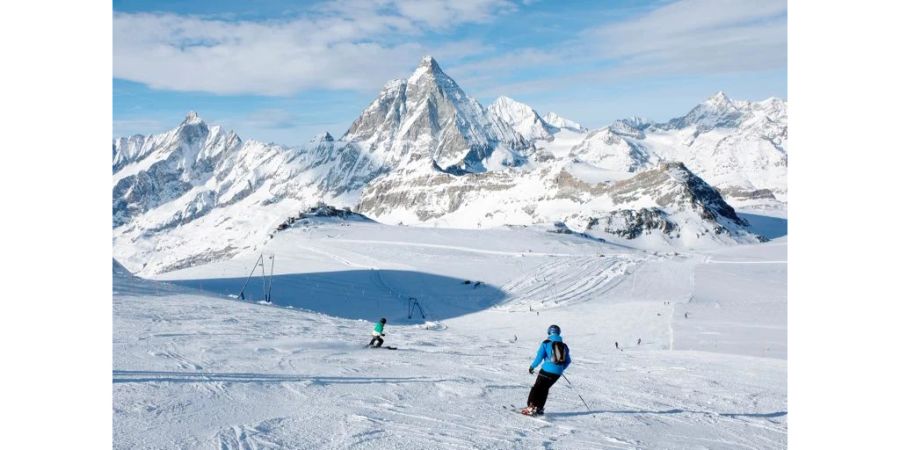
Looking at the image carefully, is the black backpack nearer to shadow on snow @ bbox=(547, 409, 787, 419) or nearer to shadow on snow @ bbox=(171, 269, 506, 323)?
shadow on snow @ bbox=(547, 409, 787, 419)

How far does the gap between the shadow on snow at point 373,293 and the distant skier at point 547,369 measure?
35.3 meters

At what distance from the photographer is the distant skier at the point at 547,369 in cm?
1041

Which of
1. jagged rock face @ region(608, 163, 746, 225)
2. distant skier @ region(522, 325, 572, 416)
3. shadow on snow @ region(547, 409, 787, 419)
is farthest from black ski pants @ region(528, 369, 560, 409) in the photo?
jagged rock face @ region(608, 163, 746, 225)

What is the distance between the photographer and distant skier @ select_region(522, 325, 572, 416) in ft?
34.2

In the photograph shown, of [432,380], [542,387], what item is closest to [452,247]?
[432,380]

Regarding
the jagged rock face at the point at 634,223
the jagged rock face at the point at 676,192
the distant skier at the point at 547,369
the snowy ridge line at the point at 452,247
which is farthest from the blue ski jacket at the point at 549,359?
the jagged rock face at the point at 676,192

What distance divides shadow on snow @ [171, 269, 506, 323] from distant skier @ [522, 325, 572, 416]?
35348mm

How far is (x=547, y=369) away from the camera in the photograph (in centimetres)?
1047

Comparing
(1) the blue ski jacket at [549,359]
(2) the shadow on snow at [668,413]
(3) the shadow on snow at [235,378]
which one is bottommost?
(2) the shadow on snow at [668,413]

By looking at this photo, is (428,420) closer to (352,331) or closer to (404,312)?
(352,331)

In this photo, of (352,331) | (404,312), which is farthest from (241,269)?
(352,331)

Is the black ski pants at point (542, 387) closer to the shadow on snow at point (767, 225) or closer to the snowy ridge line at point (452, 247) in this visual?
the snowy ridge line at point (452, 247)

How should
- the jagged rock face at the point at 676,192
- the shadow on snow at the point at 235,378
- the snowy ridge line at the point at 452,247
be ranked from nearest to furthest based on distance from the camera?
the shadow on snow at the point at 235,378
the snowy ridge line at the point at 452,247
the jagged rock face at the point at 676,192

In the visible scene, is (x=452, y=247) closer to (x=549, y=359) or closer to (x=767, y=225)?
(x=549, y=359)
